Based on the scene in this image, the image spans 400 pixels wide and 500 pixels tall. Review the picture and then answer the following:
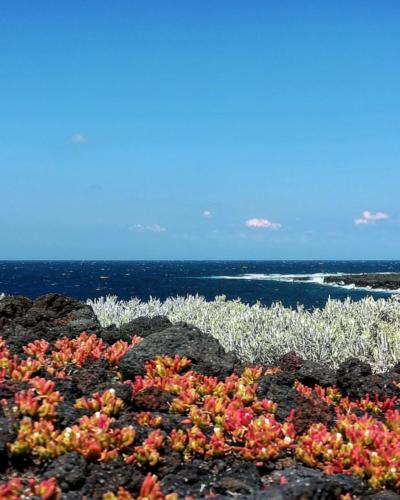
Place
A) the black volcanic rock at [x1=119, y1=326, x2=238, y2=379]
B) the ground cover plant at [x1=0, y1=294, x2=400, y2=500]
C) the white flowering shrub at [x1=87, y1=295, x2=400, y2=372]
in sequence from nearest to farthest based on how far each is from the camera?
the ground cover plant at [x1=0, y1=294, x2=400, y2=500]
the black volcanic rock at [x1=119, y1=326, x2=238, y2=379]
the white flowering shrub at [x1=87, y1=295, x2=400, y2=372]

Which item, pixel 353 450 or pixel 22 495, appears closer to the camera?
pixel 22 495

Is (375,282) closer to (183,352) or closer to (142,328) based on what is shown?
(142,328)

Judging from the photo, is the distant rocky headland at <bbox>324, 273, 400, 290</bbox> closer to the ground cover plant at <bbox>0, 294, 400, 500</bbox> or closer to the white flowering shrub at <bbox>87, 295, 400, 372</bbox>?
the white flowering shrub at <bbox>87, 295, 400, 372</bbox>

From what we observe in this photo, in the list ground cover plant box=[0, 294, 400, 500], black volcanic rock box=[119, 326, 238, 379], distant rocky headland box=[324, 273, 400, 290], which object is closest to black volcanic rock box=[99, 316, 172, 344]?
ground cover plant box=[0, 294, 400, 500]

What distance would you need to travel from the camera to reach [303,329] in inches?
397

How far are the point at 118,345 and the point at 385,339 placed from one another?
4524 millimetres

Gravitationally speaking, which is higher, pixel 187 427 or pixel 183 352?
pixel 183 352

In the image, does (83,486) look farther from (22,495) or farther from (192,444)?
(192,444)

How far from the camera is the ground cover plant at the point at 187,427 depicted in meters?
4.28

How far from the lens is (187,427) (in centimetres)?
518

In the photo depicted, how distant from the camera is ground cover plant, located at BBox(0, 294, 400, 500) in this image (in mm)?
4281

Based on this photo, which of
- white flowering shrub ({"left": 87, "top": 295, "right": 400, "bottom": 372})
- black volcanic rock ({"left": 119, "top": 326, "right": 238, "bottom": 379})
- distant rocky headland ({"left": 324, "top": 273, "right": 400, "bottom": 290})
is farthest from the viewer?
distant rocky headland ({"left": 324, "top": 273, "right": 400, "bottom": 290})

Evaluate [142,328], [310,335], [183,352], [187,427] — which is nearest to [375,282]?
[310,335]

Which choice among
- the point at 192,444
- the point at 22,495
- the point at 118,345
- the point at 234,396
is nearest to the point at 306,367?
the point at 234,396
